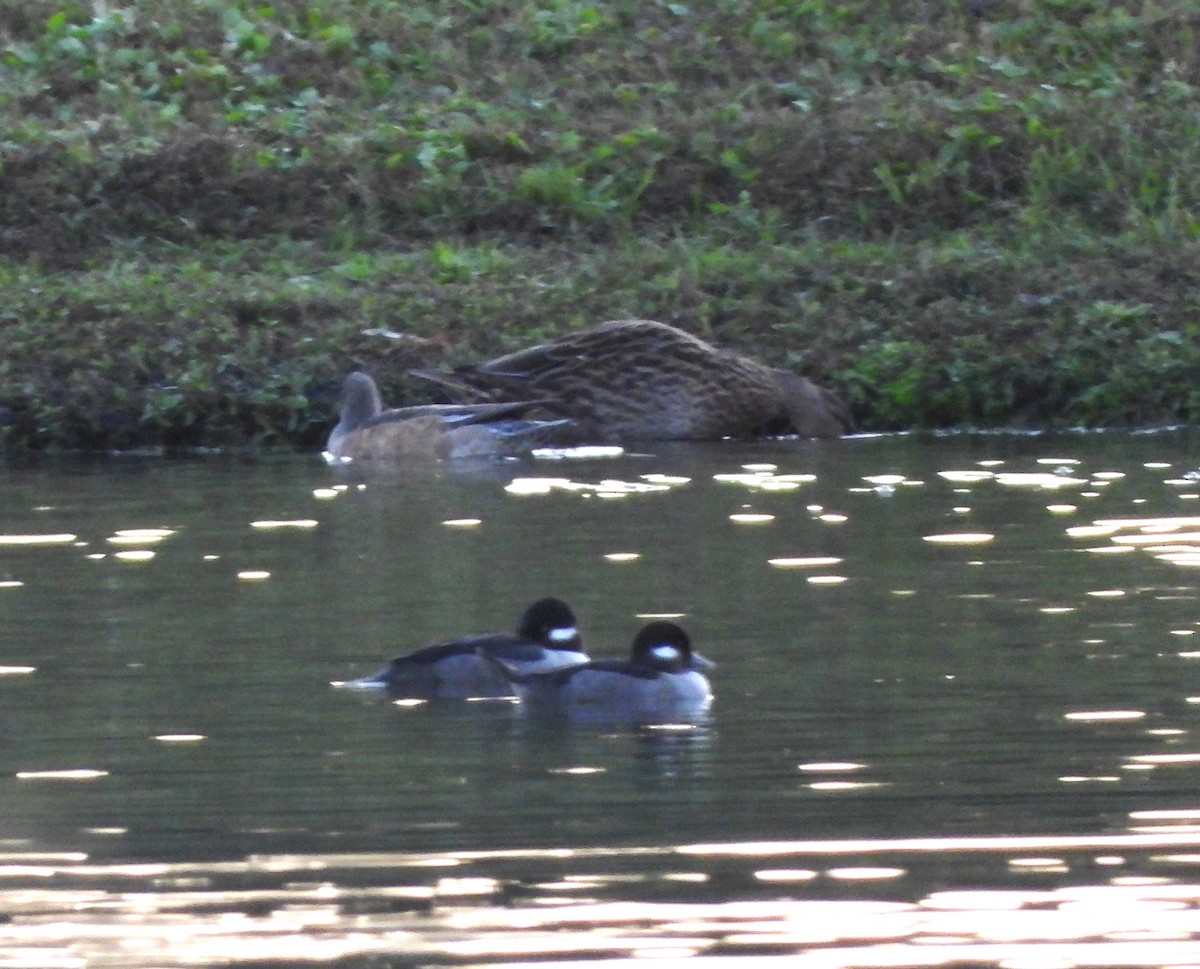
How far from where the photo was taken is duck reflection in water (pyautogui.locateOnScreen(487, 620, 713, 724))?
25.4 feet

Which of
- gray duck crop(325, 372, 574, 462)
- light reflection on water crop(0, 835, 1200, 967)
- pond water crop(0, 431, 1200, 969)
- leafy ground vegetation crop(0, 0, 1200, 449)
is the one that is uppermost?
leafy ground vegetation crop(0, 0, 1200, 449)

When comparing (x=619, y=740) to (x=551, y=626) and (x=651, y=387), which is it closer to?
(x=551, y=626)

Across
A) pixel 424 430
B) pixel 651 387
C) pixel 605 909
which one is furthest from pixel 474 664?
pixel 651 387

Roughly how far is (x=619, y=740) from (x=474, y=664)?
75cm

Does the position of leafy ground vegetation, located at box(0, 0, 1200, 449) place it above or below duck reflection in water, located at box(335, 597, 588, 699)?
above

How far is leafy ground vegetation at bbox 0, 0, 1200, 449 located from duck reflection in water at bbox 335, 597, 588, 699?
833 centimetres

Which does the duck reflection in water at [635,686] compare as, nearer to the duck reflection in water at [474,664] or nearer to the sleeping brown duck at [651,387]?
the duck reflection in water at [474,664]

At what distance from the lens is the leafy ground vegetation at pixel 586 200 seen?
1670cm

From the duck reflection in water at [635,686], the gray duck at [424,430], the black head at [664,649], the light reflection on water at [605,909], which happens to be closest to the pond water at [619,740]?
the light reflection on water at [605,909]

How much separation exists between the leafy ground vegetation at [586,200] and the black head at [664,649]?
873 cm

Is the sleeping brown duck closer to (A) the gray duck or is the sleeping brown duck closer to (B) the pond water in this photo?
(A) the gray duck

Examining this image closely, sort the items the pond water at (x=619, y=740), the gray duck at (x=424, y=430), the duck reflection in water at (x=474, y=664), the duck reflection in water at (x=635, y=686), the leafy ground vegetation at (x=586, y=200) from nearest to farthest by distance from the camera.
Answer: the pond water at (x=619, y=740) < the duck reflection in water at (x=635, y=686) < the duck reflection in water at (x=474, y=664) < the gray duck at (x=424, y=430) < the leafy ground vegetation at (x=586, y=200)

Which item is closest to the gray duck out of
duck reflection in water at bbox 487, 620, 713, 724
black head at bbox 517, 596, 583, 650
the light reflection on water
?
black head at bbox 517, 596, 583, 650

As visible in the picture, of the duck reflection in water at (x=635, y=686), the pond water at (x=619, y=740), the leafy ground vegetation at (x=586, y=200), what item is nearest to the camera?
the pond water at (x=619, y=740)
